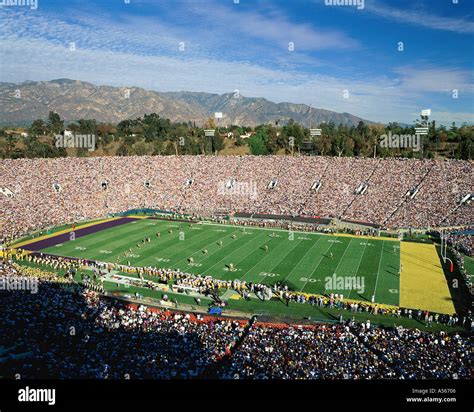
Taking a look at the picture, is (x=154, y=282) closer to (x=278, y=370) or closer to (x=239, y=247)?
(x=239, y=247)

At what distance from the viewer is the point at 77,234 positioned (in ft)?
135

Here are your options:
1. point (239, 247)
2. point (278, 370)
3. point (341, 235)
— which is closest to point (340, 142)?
point (341, 235)

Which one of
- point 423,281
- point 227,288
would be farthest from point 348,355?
point 423,281

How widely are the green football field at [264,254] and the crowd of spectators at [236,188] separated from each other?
23.2 feet

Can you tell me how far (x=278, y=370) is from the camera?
1434 cm

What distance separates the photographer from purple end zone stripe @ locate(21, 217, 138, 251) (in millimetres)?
Result: 36919

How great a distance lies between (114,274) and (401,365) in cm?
2163

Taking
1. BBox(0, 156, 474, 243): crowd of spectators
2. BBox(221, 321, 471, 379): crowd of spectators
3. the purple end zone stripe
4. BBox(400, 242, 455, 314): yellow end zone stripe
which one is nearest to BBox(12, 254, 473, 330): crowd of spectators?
BBox(400, 242, 455, 314): yellow end zone stripe

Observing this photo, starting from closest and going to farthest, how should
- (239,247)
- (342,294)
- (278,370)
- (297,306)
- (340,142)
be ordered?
(278,370) < (297,306) < (342,294) < (239,247) < (340,142)

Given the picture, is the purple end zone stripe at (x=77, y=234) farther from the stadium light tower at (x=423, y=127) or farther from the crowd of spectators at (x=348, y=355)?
the stadium light tower at (x=423, y=127)

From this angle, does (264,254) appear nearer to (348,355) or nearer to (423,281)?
(423,281)

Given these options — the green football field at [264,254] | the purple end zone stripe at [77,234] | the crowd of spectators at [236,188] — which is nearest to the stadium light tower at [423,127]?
the crowd of spectators at [236,188]

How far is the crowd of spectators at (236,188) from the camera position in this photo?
44.8 m

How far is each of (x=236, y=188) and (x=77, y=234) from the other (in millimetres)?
22563
